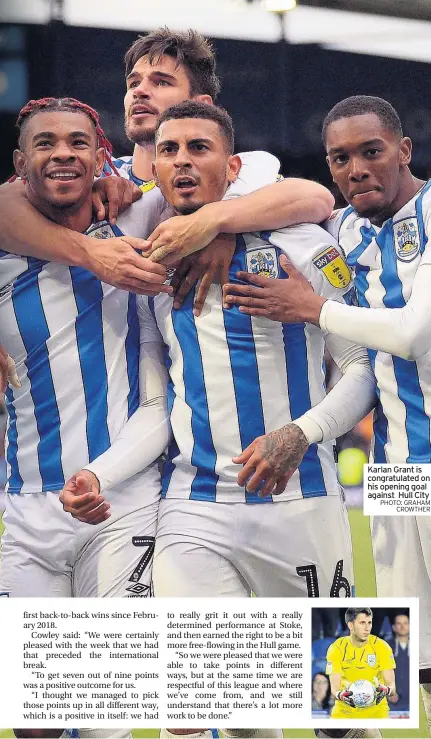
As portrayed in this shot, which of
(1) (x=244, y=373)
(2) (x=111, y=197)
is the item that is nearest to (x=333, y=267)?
(1) (x=244, y=373)

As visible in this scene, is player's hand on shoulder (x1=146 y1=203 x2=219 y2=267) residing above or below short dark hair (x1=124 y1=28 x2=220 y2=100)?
below

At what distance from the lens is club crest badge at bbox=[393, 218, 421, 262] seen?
2285mm

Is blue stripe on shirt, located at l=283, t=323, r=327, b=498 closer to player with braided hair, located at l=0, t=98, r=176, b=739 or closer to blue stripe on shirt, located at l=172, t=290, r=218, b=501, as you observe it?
blue stripe on shirt, located at l=172, t=290, r=218, b=501

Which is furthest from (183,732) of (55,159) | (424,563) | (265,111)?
(265,111)

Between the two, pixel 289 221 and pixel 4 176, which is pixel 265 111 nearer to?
pixel 289 221

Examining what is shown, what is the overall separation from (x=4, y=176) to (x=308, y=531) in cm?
122

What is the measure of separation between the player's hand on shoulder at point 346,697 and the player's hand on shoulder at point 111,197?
4.41 feet

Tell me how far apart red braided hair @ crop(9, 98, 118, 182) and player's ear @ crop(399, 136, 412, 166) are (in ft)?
2.43

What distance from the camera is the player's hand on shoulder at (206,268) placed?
2.32 m

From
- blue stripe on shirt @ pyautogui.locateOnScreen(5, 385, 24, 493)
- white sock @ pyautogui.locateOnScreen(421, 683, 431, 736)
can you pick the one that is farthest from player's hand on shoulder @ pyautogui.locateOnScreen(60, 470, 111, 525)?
white sock @ pyautogui.locateOnScreen(421, 683, 431, 736)

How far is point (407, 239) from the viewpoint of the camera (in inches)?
90.4

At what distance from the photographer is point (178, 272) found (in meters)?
2.35

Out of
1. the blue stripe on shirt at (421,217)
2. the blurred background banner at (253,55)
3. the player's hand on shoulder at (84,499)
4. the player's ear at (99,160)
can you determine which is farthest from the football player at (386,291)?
the player's hand on shoulder at (84,499)

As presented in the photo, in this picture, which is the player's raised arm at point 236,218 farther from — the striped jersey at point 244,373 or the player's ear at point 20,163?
the player's ear at point 20,163
